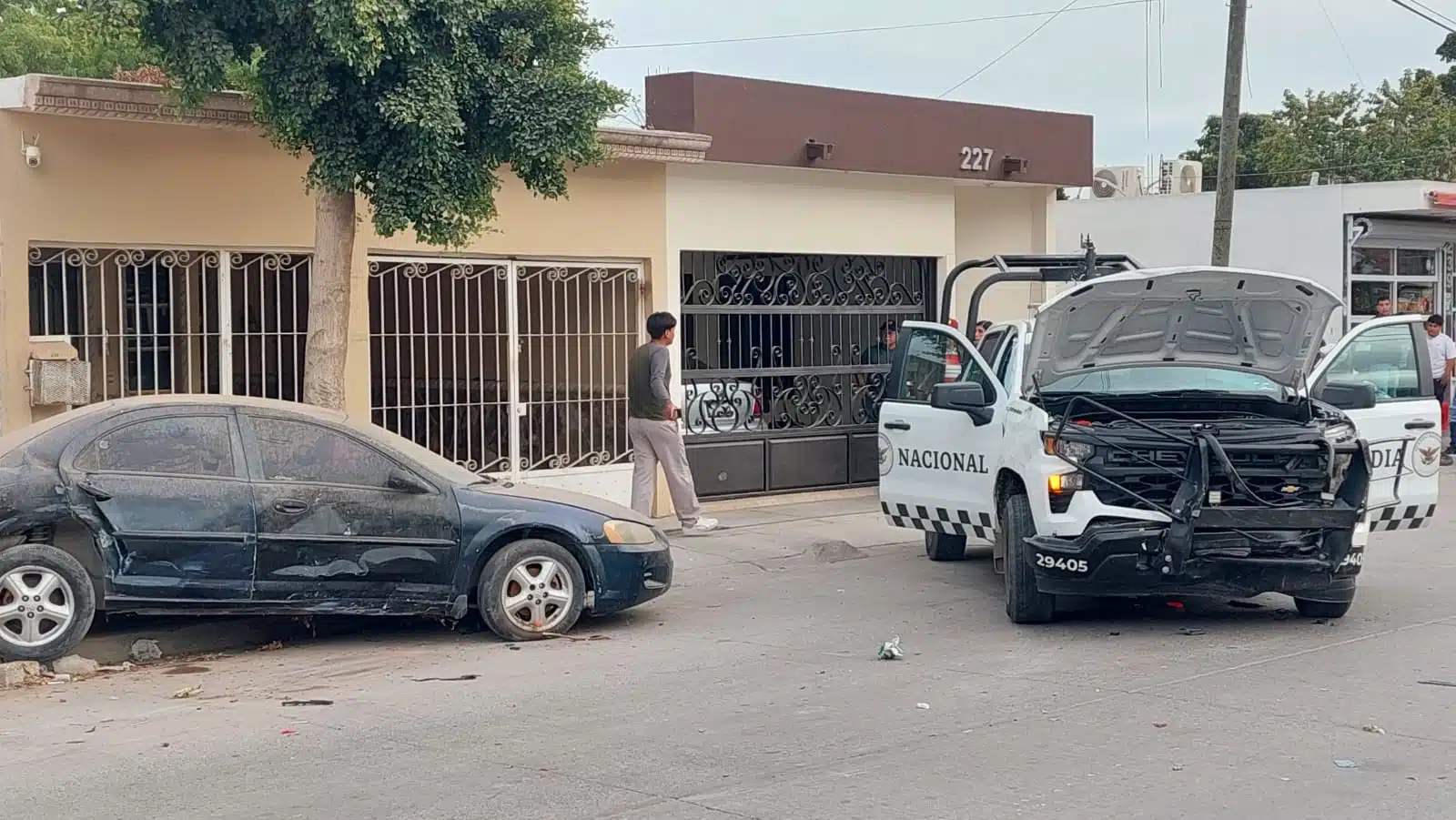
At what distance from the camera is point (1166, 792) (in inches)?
236

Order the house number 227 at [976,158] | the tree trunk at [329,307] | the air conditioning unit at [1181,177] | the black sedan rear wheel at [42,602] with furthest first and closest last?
1. the air conditioning unit at [1181,177]
2. the house number 227 at [976,158]
3. the tree trunk at [329,307]
4. the black sedan rear wheel at [42,602]

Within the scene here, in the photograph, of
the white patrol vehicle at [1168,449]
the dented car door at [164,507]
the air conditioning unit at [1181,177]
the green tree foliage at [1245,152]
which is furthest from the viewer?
the green tree foliage at [1245,152]

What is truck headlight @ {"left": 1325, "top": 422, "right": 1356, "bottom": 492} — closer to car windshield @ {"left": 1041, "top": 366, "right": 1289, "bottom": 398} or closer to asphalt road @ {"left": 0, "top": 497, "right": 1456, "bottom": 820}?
car windshield @ {"left": 1041, "top": 366, "right": 1289, "bottom": 398}

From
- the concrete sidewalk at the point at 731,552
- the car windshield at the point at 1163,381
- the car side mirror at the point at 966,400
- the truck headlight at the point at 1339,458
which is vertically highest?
the car windshield at the point at 1163,381

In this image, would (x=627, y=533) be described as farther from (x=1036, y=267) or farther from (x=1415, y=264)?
(x=1415, y=264)

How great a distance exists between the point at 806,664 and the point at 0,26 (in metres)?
28.5

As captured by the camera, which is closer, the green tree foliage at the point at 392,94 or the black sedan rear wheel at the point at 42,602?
the black sedan rear wheel at the point at 42,602

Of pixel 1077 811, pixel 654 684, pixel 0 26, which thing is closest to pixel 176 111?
pixel 654 684

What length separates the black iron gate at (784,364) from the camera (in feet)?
52.4

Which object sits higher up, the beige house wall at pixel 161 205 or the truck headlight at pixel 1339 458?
the beige house wall at pixel 161 205

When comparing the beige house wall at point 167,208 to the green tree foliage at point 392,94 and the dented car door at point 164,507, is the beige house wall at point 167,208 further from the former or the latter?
the dented car door at point 164,507

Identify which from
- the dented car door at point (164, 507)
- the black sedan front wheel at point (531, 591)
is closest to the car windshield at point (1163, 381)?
the black sedan front wheel at point (531, 591)

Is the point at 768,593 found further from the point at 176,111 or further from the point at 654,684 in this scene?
the point at 176,111

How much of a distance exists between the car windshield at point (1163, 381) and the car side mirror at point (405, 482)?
3673mm
